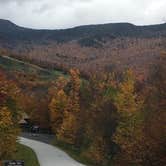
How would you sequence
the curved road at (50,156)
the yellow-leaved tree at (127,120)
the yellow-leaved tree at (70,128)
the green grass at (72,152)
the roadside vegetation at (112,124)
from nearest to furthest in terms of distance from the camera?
the roadside vegetation at (112,124), the yellow-leaved tree at (127,120), the curved road at (50,156), the green grass at (72,152), the yellow-leaved tree at (70,128)

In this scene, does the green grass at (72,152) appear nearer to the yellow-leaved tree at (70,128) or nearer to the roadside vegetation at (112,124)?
the roadside vegetation at (112,124)

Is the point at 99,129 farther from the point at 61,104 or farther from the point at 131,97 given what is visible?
the point at 61,104

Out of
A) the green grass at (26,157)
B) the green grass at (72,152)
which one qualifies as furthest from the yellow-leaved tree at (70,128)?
the green grass at (26,157)

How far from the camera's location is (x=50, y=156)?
62.3m

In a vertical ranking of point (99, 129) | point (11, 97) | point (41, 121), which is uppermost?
point (11, 97)

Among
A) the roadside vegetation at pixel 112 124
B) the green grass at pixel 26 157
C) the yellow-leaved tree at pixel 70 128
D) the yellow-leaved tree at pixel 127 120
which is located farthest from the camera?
the yellow-leaved tree at pixel 70 128

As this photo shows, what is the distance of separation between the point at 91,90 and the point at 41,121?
509 inches

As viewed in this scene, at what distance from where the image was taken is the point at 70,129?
73375 mm

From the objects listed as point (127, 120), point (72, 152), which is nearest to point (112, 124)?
point (127, 120)

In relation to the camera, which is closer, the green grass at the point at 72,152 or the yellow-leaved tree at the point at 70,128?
the green grass at the point at 72,152

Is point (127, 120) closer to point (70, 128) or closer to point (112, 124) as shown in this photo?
point (112, 124)

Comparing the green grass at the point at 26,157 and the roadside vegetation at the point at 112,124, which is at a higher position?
the roadside vegetation at the point at 112,124

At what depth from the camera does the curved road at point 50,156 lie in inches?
2154

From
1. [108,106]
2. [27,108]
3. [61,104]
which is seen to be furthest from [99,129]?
[27,108]
